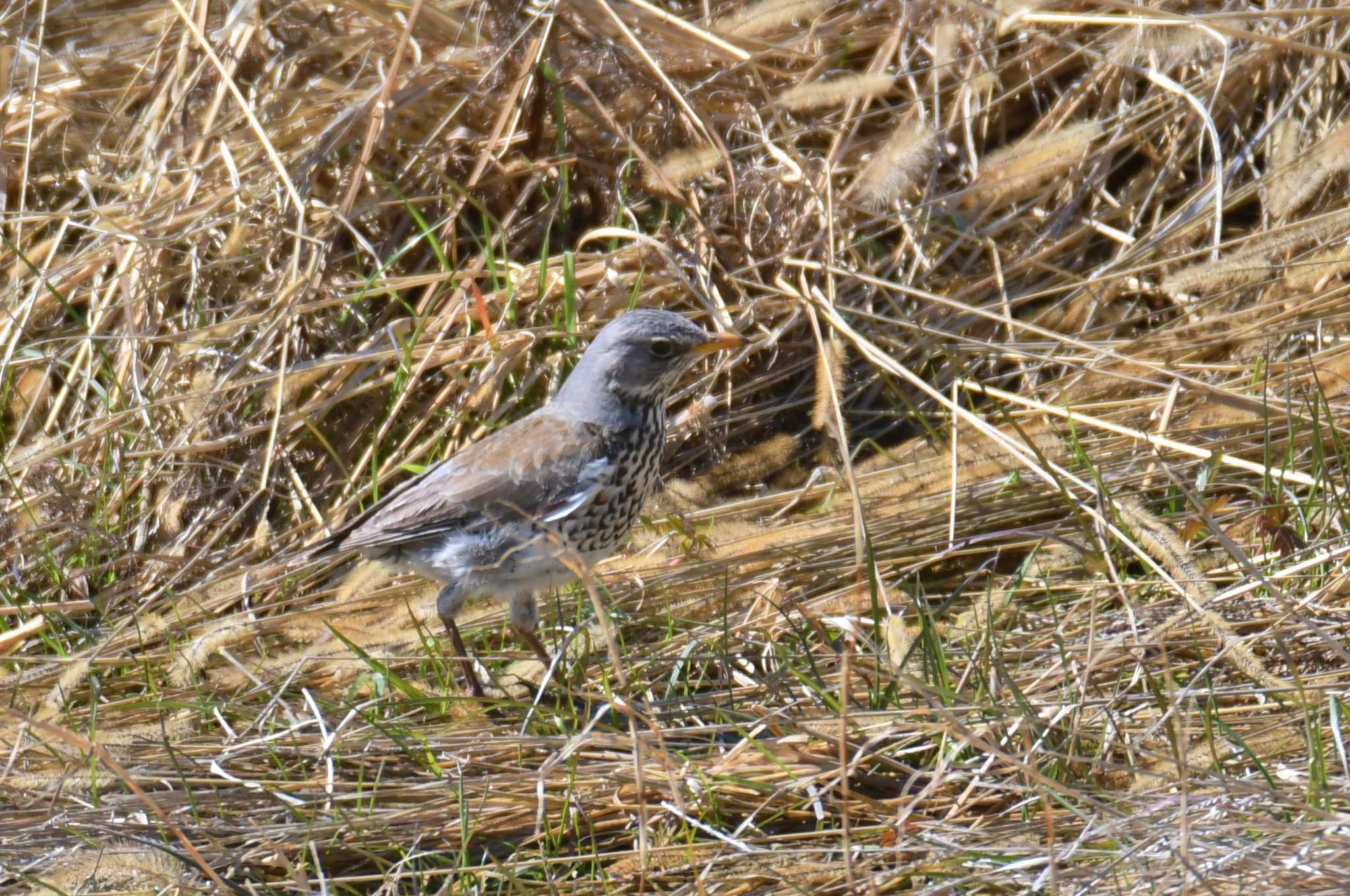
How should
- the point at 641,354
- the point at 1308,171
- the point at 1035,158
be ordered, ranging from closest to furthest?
1. the point at 1308,171
2. the point at 1035,158
3. the point at 641,354

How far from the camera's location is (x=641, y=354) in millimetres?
4453

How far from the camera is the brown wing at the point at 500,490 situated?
4258 mm

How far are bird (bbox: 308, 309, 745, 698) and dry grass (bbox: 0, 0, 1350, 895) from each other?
21cm

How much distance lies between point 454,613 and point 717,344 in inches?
43.5

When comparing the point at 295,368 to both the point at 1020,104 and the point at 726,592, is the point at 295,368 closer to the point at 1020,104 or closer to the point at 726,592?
the point at 726,592

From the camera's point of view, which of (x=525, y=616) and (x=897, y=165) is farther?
(x=525, y=616)

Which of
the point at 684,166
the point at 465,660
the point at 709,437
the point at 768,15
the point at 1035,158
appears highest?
the point at 768,15

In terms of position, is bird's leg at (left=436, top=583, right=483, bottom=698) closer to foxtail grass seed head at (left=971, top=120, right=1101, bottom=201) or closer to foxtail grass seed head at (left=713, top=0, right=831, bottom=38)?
foxtail grass seed head at (left=971, top=120, right=1101, bottom=201)

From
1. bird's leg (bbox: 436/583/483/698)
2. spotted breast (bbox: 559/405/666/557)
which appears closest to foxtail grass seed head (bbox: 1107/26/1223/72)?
spotted breast (bbox: 559/405/666/557)

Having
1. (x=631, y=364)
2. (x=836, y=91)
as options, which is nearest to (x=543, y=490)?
(x=631, y=364)

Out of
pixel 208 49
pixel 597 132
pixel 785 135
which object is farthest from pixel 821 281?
pixel 208 49

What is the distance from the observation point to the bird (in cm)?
423

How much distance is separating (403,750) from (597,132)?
297 centimetres

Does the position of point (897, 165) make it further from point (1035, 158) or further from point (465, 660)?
point (465, 660)
